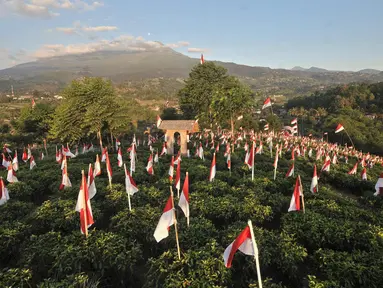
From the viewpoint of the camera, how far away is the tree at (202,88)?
32719 mm

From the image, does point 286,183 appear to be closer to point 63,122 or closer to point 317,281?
point 317,281

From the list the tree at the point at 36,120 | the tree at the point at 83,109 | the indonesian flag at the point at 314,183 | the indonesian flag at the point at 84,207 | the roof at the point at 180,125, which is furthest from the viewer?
the tree at the point at 36,120

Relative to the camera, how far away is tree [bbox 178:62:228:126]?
32719mm

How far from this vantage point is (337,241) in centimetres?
862

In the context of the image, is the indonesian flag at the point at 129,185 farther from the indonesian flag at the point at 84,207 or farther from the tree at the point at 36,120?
the tree at the point at 36,120

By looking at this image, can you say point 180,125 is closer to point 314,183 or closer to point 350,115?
point 314,183

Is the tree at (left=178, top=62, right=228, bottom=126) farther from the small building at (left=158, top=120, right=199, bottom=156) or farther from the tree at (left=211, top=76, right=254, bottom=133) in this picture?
the small building at (left=158, top=120, right=199, bottom=156)

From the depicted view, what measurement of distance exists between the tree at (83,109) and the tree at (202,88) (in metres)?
Result: 10.9

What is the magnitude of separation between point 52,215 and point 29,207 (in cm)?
271

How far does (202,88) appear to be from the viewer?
32.9m

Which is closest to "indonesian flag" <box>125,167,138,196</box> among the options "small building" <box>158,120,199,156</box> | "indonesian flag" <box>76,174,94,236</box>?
"indonesian flag" <box>76,174,94,236</box>

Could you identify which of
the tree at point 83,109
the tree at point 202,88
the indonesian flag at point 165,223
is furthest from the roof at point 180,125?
the indonesian flag at point 165,223

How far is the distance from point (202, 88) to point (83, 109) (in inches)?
576

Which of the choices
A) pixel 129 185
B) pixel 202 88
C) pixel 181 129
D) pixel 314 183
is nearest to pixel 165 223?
pixel 129 185
